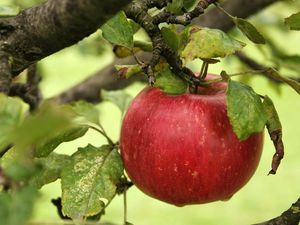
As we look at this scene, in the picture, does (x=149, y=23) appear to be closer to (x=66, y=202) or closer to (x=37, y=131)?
(x=66, y=202)

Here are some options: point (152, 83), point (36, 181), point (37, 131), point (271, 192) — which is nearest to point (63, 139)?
point (36, 181)

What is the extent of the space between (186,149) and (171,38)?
0.38 feet

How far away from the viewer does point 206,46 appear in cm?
68

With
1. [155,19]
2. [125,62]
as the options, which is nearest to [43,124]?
[155,19]

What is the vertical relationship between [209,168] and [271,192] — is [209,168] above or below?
above

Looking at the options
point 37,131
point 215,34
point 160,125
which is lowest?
point 160,125

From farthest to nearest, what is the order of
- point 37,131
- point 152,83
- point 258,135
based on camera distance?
1. point 258,135
2. point 152,83
3. point 37,131

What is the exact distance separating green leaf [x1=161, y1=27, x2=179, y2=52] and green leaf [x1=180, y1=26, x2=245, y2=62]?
0.02 meters

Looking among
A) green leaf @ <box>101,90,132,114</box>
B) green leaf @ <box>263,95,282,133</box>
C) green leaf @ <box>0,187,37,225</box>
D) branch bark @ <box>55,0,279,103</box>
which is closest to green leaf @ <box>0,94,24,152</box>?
green leaf @ <box>0,187,37,225</box>

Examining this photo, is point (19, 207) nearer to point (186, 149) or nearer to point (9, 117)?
point (9, 117)

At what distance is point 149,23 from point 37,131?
1.04 ft

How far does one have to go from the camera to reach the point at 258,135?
79cm

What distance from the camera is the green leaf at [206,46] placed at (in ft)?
2.23

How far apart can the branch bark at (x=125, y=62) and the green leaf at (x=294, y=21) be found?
1.95ft
